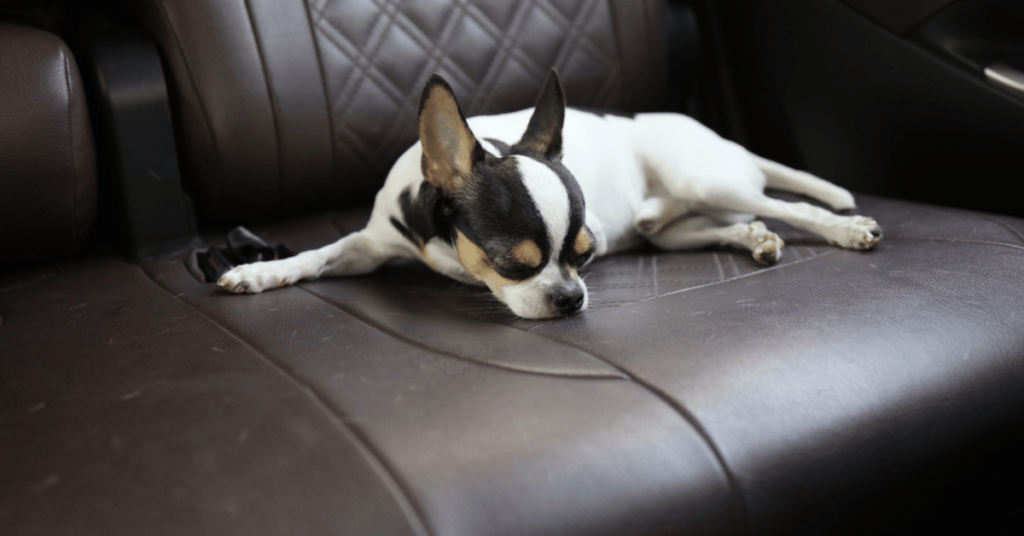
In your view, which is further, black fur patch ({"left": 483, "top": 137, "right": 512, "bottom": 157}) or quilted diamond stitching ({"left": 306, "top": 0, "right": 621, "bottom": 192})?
quilted diamond stitching ({"left": 306, "top": 0, "right": 621, "bottom": 192})

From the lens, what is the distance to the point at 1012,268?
1.34m

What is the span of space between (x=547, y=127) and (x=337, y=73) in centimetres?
49

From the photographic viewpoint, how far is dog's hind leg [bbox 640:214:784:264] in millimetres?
1555

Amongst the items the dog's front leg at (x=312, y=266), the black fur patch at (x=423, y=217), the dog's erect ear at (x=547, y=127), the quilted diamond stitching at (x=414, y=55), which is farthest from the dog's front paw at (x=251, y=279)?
the dog's erect ear at (x=547, y=127)

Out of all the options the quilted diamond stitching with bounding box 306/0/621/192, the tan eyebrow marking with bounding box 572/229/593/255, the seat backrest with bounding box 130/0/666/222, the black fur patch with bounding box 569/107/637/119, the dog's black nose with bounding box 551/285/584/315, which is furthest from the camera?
the black fur patch with bounding box 569/107/637/119

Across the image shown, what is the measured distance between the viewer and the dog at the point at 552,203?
141cm

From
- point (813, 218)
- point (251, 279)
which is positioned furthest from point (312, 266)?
point (813, 218)

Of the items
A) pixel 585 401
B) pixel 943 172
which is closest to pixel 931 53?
pixel 943 172

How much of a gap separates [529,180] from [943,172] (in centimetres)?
104

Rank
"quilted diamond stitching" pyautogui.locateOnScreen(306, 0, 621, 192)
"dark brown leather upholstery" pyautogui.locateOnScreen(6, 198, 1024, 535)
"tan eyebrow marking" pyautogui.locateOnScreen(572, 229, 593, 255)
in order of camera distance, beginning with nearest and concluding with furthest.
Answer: "dark brown leather upholstery" pyautogui.locateOnScreen(6, 198, 1024, 535), "tan eyebrow marking" pyautogui.locateOnScreen(572, 229, 593, 255), "quilted diamond stitching" pyautogui.locateOnScreen(306, 0, 621, 192)

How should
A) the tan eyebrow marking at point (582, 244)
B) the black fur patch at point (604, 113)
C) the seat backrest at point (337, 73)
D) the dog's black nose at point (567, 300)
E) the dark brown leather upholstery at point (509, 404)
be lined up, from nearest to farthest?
1. the dark brown leather upholstery at point (509, 404)
2. the dog's black nose at point (567, 300)
3. the tan eyebrow marking at point (582, 244)
4. the seat backrest at point (337, 73)
5. the black fur patch at point (604, 113)

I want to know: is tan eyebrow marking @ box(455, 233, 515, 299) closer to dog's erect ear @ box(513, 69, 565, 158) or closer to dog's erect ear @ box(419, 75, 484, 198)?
dog's erect ear @ box(419, 75, 484, 198)

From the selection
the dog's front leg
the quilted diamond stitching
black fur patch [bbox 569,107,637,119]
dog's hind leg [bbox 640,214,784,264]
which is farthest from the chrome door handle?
the dog's front leg

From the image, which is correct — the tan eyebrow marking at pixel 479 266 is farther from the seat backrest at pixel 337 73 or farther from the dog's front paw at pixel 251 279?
the seat backrest at pixel 337 73
